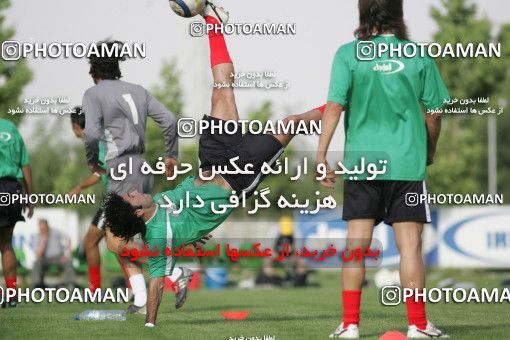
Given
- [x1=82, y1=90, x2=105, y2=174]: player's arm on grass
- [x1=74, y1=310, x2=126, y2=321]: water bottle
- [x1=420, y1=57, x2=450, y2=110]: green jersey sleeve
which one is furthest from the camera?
[x1=82, y1=90, x2=105, y2=174]: player's arm on grass

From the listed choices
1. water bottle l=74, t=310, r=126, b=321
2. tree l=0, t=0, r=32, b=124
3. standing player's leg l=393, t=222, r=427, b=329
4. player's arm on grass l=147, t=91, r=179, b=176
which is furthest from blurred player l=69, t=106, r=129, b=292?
tree l=0, t=0, r=32, b=124

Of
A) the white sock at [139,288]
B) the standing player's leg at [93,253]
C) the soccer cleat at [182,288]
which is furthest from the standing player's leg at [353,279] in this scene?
the standing player's leg at [93,253]

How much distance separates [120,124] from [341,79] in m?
3.71

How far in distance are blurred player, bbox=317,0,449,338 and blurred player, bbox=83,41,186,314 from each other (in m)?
3.16

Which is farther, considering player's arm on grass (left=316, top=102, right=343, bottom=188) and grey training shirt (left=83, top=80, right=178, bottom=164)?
grey training shirt (left=83, top=80, right=178, bottom=164)

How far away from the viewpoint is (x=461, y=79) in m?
36.7

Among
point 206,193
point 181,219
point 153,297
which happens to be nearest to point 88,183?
point 206,193

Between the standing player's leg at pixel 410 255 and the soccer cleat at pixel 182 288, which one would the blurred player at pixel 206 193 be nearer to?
the soccer cleat at pixel 182 288

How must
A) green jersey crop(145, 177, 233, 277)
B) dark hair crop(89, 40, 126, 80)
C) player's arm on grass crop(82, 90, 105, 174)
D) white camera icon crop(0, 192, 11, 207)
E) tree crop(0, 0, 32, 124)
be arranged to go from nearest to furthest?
green jersey crop(145, 177, 233, 277), player's arm on grass crop(82, 90, 105, 174), dark hair crop(89, 40, 126, 80), white camera icon crop(0, 192, 11, 207), tree crop(0, 0, 32, 124)

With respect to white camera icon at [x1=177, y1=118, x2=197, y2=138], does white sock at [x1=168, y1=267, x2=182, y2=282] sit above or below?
Result: below

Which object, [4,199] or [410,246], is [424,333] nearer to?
[410,246]

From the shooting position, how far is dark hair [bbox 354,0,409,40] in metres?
7.22

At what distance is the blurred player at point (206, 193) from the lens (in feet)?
26.6

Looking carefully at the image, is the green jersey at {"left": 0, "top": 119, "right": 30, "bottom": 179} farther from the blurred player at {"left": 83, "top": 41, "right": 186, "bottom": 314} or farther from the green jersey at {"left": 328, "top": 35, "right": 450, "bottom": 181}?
the green jersey at {"left": 328, "top": 35, "right": 450, "bottom": 181}
